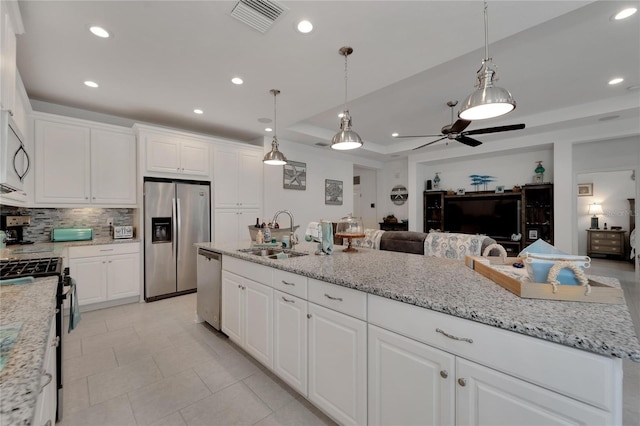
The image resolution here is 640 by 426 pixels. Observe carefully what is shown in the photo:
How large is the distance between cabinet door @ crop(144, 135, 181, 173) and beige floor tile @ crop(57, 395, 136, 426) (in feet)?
9.82

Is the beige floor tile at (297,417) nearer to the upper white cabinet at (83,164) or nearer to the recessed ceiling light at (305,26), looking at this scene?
the recessed ceiling light at (305,26)

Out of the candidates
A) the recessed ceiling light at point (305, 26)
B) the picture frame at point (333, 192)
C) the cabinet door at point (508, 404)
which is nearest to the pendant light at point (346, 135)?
the recessed ceiling light at point (305, 26)

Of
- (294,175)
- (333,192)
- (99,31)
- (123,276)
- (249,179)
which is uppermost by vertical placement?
(99,31)

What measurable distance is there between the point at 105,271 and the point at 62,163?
1465 mm

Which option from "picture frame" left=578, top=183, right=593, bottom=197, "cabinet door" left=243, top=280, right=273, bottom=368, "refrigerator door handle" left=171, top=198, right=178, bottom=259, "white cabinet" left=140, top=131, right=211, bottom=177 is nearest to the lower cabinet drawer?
"cabinet door" left=243, top=280, right=273, bottom=368

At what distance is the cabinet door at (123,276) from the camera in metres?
3.62

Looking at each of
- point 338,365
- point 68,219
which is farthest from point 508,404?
point 68,219

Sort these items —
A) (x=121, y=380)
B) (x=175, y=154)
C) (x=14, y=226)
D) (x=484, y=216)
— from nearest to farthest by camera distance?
(x=121, y=380) < (x=14, y=226) < (x=175, y=154) < (x=484, y=216)

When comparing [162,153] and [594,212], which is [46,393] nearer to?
[162,153]

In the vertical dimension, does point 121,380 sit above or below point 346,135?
below

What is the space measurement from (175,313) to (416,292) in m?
3.27

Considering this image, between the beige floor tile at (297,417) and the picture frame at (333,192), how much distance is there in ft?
15.7

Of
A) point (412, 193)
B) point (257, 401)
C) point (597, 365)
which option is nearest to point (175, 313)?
point (257, 401)

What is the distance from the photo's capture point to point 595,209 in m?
5.91
